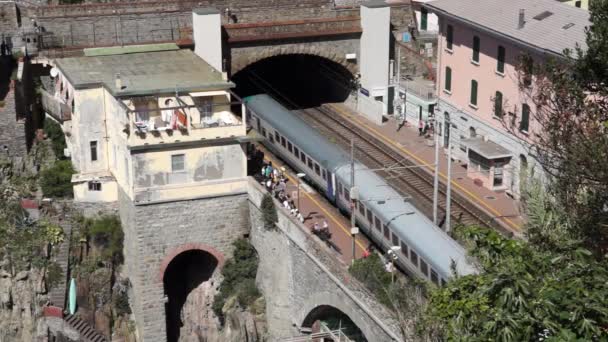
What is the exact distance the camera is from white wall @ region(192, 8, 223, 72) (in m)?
63.9

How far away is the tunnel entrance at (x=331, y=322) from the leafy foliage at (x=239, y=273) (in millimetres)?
5837

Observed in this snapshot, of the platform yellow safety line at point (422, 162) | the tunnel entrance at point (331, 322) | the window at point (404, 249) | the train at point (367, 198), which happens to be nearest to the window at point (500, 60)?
the platform yellow safety line at point (422, 162)

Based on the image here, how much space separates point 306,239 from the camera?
46.7 metres

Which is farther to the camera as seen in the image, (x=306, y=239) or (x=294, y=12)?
(x=294, y=12)

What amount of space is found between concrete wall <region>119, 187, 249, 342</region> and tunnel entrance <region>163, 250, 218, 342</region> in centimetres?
146

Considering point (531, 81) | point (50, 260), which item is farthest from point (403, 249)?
point (50, 260)

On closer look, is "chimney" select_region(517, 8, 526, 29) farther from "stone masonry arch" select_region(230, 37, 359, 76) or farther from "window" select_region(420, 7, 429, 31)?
"window" select_region(420, 7, 429, 31)

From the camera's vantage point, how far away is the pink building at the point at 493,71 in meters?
51.8

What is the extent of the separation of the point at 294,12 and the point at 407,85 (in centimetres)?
852

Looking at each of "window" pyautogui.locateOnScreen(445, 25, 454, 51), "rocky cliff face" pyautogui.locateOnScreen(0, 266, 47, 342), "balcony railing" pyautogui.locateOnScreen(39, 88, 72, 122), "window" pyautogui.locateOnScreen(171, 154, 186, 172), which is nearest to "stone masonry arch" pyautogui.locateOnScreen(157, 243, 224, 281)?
"window" pyautogui.locateOnScreen(171, 154, 186, 172)

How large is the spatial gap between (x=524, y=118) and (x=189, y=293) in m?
19.2

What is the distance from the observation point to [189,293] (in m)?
55.9

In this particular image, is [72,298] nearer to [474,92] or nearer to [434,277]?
[434,277]

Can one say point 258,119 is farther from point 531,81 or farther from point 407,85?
point 531,81
